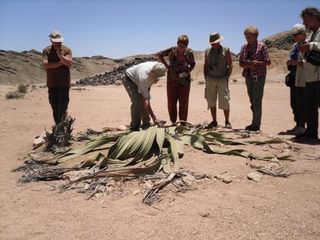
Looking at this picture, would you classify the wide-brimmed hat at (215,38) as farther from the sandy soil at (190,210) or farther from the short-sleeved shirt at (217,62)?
the sandy soil at (190,210)

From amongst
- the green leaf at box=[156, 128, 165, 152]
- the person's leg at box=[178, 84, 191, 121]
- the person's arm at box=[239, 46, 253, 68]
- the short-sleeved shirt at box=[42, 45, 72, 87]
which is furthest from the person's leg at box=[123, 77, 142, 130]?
the person's arm at box=[239, 46, 253, 68]

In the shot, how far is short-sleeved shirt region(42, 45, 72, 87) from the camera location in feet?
19.9

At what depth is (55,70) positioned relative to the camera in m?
6.11

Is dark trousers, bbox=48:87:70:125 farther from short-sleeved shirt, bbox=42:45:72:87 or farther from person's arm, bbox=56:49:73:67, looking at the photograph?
person's arm, bbox=56:49:73:67

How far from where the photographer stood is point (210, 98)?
6723 millimetres

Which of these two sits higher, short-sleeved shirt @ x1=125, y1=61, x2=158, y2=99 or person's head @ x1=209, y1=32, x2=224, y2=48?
person's head @ x1=209, y1=32, x2=224, y2=48

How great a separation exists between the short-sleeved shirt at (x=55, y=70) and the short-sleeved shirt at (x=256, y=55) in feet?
8.84

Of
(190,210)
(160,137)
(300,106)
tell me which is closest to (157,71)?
(160,137)

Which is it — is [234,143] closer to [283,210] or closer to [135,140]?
[135,140]

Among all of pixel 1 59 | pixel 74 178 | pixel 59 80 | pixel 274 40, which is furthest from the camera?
pixel 1 59

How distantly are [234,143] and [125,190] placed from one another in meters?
1.86

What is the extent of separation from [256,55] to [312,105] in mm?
1126

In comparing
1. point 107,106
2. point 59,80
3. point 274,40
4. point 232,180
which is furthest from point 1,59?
point 232,180

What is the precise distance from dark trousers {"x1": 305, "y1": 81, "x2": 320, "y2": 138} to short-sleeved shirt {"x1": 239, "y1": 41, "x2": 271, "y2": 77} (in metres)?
0.76
